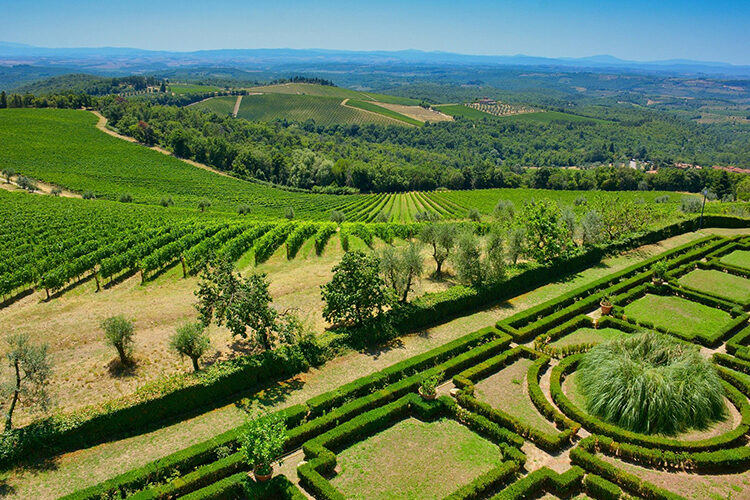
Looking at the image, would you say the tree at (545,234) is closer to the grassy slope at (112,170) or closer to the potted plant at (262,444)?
the potted plant at (262,444)

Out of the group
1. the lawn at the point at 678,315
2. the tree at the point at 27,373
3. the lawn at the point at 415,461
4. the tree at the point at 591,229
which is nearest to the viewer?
the lawn at the point at 415,461

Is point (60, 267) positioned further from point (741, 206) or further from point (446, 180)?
point (446, 180)

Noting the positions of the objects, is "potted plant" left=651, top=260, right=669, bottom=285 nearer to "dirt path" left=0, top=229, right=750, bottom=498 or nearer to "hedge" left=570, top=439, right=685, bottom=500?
"dirt path" left=0, top=229, right=750, bottom=498

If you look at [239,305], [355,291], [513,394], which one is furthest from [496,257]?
[239,305]

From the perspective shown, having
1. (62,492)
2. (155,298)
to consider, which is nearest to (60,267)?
(155,298)

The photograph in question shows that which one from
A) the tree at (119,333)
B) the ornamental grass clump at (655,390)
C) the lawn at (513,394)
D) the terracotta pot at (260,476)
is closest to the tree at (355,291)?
the lawn at (513,394)

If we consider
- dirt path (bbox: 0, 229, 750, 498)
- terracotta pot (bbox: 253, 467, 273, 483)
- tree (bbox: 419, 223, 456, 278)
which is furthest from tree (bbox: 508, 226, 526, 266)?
terracotta pot (bbox: 253, 467, 273, 483)

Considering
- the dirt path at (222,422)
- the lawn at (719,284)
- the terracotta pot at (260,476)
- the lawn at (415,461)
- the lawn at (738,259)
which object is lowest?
the lawn at (415,461)
